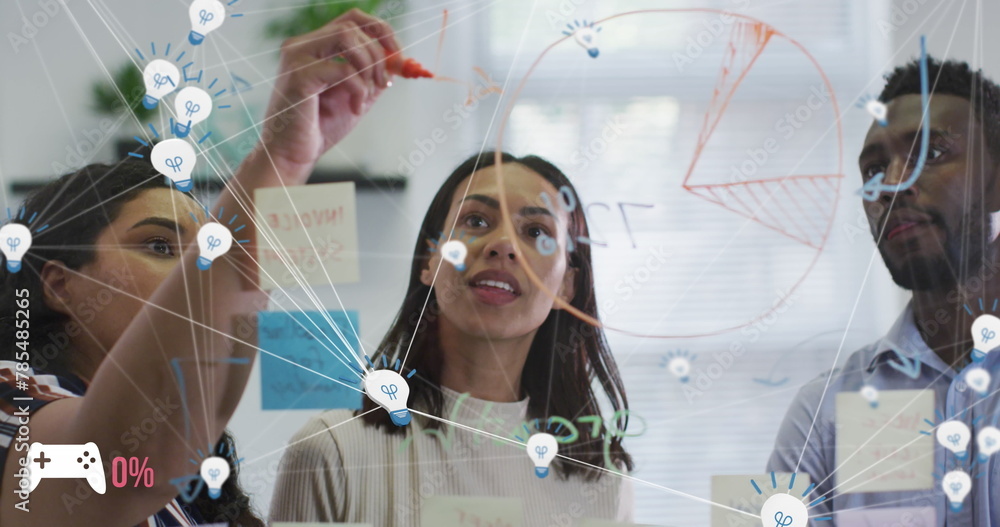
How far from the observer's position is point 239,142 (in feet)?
3.08

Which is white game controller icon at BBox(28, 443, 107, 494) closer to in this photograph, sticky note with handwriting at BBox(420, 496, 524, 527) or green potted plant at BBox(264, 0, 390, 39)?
sticky note with handwriting at BBox(420, 496, 524, 527)

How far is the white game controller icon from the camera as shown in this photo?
0.93 metres

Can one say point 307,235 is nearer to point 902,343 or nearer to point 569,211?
point 569,211

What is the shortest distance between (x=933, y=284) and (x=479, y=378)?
59cm

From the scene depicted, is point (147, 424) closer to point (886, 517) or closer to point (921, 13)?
point (886, 517)

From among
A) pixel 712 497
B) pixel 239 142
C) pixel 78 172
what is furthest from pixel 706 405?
pixel 78 172

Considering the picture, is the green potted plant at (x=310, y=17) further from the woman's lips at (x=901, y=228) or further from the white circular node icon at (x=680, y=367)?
the woman's lips at (x=901, y=228)

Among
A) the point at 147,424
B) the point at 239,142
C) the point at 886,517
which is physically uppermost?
the point at 239,142

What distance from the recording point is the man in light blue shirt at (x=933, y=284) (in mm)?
978

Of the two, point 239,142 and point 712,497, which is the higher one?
→ point 239,142

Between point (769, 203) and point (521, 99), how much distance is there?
34cm

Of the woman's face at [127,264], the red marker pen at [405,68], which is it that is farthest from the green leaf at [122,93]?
the red marker pen at [405,68]

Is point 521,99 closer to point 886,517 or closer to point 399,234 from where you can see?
point 399,234

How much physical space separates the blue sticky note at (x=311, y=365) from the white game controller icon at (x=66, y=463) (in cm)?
21
